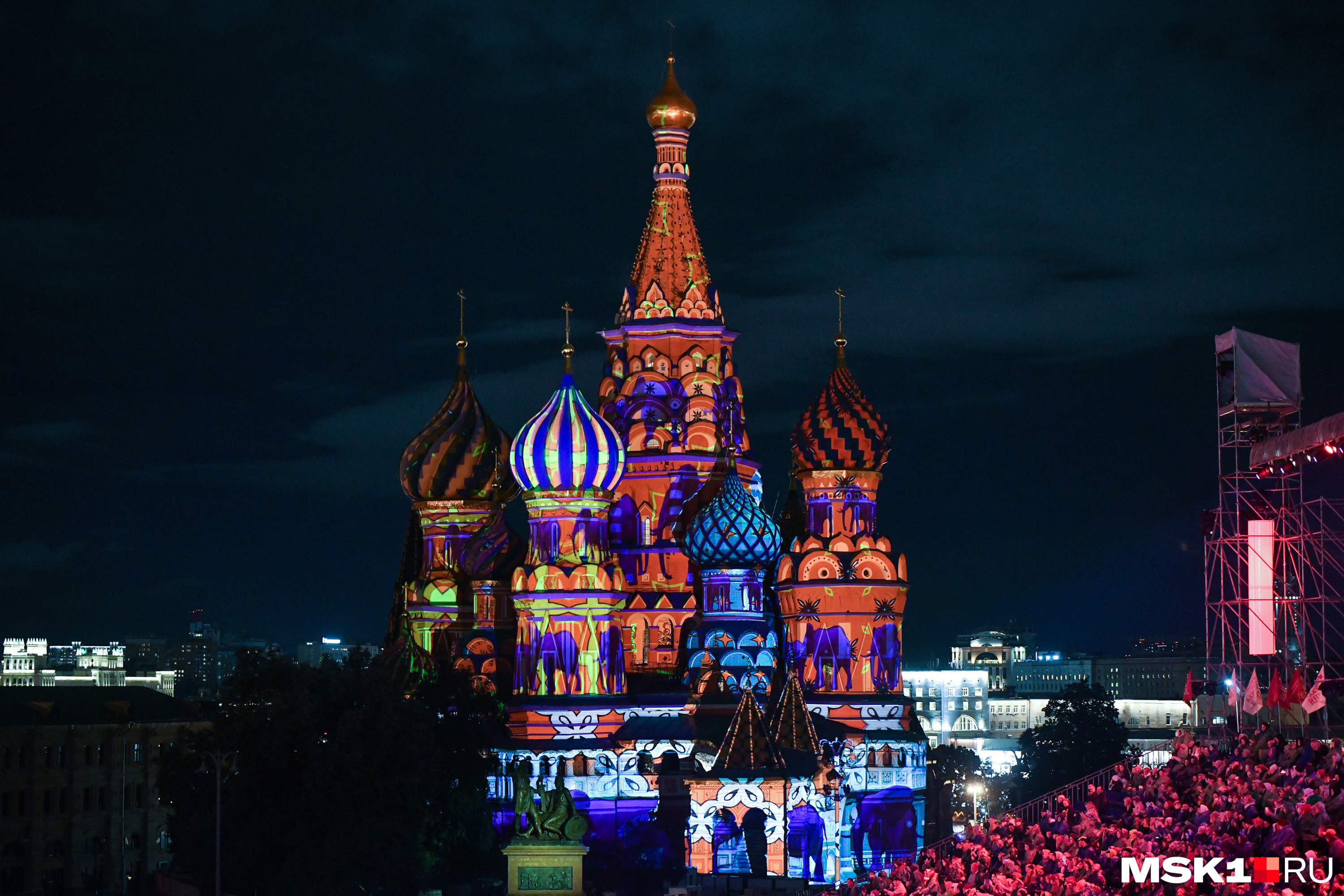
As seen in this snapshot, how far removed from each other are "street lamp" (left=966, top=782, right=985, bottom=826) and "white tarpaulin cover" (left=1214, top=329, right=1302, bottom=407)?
34883 mm

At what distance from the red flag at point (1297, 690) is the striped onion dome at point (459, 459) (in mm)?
24573

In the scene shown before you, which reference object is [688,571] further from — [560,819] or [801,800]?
[560,819]

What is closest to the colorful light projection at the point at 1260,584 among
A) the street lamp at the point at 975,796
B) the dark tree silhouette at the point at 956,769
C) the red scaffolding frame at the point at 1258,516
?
the red scaffolding frame at the point at 1258,516

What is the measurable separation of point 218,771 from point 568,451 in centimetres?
1258

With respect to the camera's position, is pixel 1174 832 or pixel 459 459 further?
pixel 459 459

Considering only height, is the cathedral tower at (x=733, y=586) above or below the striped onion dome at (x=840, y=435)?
below

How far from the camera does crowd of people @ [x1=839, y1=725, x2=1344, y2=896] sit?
77.7 ft

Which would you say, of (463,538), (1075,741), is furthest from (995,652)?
(463,538)

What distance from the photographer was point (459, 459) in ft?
175

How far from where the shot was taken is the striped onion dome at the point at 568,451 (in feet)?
153

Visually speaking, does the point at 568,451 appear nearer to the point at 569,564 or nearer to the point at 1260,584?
the point at 569,564

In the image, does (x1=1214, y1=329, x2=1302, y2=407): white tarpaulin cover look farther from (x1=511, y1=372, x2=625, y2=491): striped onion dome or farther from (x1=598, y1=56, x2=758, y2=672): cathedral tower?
(x1=598, y1=56, x2=758, y2=672): cathedral tower

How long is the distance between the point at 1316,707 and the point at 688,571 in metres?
20.1

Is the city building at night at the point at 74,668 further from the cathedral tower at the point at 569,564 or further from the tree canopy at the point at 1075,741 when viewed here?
the cathedral tower at the point at 569,564
